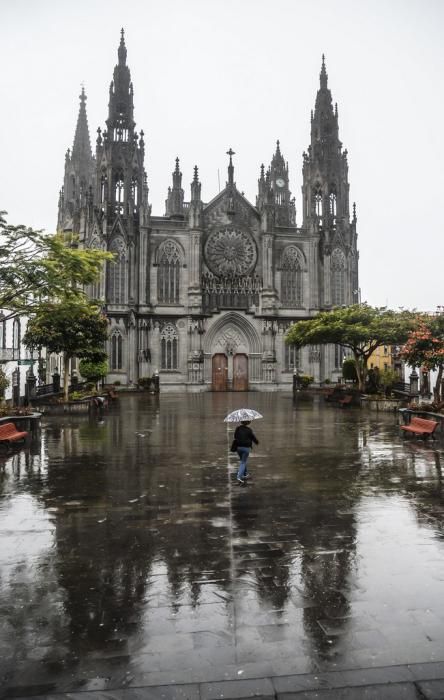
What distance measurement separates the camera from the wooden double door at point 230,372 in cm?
4828

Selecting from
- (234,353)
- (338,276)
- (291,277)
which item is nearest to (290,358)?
(234,353)

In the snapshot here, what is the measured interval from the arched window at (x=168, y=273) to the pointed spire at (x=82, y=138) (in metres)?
31.3

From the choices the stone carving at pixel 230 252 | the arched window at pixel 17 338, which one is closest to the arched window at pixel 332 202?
the stone carving at pixel 230 252

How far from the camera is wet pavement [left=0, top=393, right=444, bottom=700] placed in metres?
3.97

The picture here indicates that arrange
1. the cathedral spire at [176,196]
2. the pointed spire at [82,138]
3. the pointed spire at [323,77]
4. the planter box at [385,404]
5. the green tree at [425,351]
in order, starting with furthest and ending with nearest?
the pointed spire at [82,138] < the cathedral spire at [176,196] < the pointed spire at [323,77] < the planter box at [385,404] < the green tree at [425,351]

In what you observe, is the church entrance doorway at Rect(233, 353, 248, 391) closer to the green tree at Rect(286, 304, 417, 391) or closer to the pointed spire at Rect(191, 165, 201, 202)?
the green tree at Rect(286, 304, 417, 391)

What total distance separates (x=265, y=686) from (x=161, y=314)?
143 ft

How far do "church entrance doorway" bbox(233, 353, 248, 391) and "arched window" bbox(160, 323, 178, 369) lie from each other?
5.67 metres

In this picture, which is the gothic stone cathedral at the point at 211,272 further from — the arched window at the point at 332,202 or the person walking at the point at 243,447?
the person walking at the point at 243,447

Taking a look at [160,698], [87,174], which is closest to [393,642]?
[160,698]

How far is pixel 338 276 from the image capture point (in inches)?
1988

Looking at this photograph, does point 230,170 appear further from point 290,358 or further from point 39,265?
point 39,265

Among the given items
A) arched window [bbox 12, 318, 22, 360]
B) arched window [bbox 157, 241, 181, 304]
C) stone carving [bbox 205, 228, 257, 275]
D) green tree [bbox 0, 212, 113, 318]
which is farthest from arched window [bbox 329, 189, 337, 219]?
green tree [bbox 0, 212, 113, 318]

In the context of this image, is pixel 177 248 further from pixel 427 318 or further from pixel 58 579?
pixel 58 579
